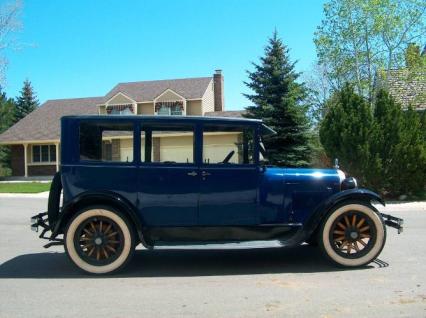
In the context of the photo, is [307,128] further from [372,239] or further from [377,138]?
[372,239]

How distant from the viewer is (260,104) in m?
26.4

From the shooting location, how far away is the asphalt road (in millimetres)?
4992

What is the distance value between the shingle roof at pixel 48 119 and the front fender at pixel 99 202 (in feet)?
107

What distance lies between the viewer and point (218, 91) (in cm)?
4331

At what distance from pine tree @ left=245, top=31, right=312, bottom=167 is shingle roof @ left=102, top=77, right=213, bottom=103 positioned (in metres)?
12.1

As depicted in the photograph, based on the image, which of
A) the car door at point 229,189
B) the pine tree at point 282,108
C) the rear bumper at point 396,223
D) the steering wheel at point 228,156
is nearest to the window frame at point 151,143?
the car door at point 229,189

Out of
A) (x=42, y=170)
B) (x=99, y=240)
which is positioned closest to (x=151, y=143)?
(x=99, y=240)

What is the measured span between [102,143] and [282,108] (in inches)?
793

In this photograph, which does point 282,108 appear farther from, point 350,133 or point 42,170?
point 42,170

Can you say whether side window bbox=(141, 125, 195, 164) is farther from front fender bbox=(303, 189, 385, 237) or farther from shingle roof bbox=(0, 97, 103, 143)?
shingle roof bbox=(0, 97, 103, 143)

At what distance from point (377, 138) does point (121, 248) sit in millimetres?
13347

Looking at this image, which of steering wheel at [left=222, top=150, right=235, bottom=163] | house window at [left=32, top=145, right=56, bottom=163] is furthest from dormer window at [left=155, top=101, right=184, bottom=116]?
steering wheel at [left=222, top=150, right=235, bottom=163]

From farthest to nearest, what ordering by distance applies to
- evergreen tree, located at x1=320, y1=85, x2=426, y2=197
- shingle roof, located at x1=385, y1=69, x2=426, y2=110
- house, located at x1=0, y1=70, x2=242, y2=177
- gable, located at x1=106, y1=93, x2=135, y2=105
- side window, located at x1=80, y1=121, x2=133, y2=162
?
gable, located at x1=106, y1=93, x2=135, y2=105, house, located at x1=0, y1=70, x2=242, y2=177, shingle roof, located at x1=385, y1=69, x2=426, y2=110, evergreen tree, located at x1=320, y1=85, x2=426, y2=197, side window, located at x1=80, y1=121, x2=133, y2=162

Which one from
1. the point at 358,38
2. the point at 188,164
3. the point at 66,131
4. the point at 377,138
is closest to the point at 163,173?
the point at 188,164
